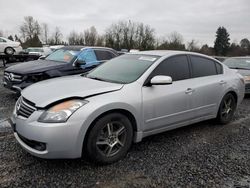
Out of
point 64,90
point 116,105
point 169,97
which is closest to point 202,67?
point 169,97

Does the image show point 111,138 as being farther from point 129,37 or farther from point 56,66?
point 129,37

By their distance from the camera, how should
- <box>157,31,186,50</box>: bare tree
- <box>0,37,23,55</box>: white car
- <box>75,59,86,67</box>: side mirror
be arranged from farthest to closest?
<box>157,31,186,50</box>: bare tree
<box>0,37,23,55</box>: white car
<box>75,59,86,67</box>: side mirror

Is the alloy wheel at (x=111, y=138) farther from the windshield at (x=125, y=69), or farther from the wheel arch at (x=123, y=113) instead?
the windshield at (x=125, y=69)

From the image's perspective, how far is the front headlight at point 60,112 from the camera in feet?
9.45

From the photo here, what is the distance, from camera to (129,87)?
11.5ft

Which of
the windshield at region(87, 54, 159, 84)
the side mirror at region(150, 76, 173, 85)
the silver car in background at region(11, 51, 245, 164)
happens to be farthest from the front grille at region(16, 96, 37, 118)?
the side mirror at region(150, 76, 173, 85)

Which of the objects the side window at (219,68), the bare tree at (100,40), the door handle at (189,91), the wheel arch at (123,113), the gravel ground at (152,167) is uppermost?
the bare tree at (100,40)

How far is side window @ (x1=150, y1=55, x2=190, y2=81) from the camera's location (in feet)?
13.1

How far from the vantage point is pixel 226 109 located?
5188 mm

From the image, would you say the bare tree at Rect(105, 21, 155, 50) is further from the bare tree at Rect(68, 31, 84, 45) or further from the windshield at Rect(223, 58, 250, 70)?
the windshield at Rect(223, 58, 250, 70)

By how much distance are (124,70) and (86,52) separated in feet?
12.5

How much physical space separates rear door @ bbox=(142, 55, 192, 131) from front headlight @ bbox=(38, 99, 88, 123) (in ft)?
3.47

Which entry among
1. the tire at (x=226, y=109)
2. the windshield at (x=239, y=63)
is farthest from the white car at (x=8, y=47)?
the tire at (x=226, y=109)

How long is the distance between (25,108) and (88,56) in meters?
4.64
